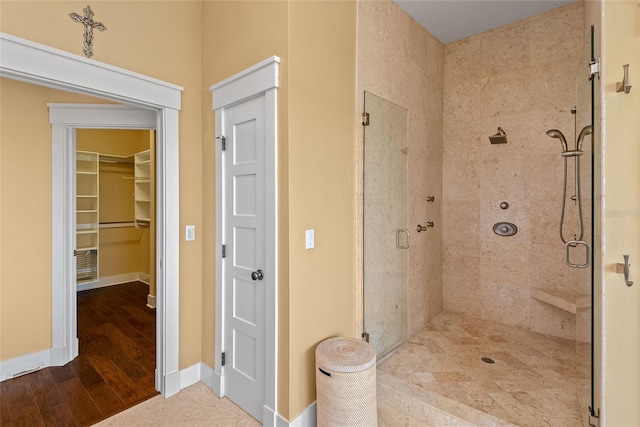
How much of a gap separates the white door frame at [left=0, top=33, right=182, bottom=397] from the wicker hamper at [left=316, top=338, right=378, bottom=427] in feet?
3.90

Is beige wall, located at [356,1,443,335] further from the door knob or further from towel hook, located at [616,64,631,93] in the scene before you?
towel hook, located at [616,64,631,93]

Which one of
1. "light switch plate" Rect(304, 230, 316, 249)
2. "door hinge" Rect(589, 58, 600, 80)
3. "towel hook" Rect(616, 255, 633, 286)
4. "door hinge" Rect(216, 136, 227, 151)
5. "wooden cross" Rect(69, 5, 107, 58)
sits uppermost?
"wooden cross" Rect(69, 5, 107, 58)

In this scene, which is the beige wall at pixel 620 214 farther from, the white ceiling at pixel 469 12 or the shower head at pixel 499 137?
the shower head at pixel 499 137

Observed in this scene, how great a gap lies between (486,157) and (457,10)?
4.62 ft

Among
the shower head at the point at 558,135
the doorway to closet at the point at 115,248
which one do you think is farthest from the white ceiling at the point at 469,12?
the doorway to closet at the point at 115,248

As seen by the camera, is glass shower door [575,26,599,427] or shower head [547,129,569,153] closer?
glass shower door [575,26,599,427]

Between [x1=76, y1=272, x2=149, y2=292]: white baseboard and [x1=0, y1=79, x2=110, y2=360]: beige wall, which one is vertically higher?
[x1=0, y1=79, x2=110, y2=360]: beige wall

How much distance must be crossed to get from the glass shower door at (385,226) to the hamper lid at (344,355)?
1.57ft

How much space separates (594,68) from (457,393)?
198 centimetres

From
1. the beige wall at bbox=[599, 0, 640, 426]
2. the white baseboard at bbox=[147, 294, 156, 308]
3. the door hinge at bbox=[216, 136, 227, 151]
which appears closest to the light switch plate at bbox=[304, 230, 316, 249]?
the door hinge at bbox=[216, 136, 227, 151]

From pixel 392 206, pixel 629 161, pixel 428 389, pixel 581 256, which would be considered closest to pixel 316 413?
pixel 428 389

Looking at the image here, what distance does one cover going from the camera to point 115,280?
16.3ft

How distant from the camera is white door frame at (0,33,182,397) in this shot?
157 cm

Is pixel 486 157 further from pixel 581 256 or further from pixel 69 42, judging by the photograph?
pixel 69 42
